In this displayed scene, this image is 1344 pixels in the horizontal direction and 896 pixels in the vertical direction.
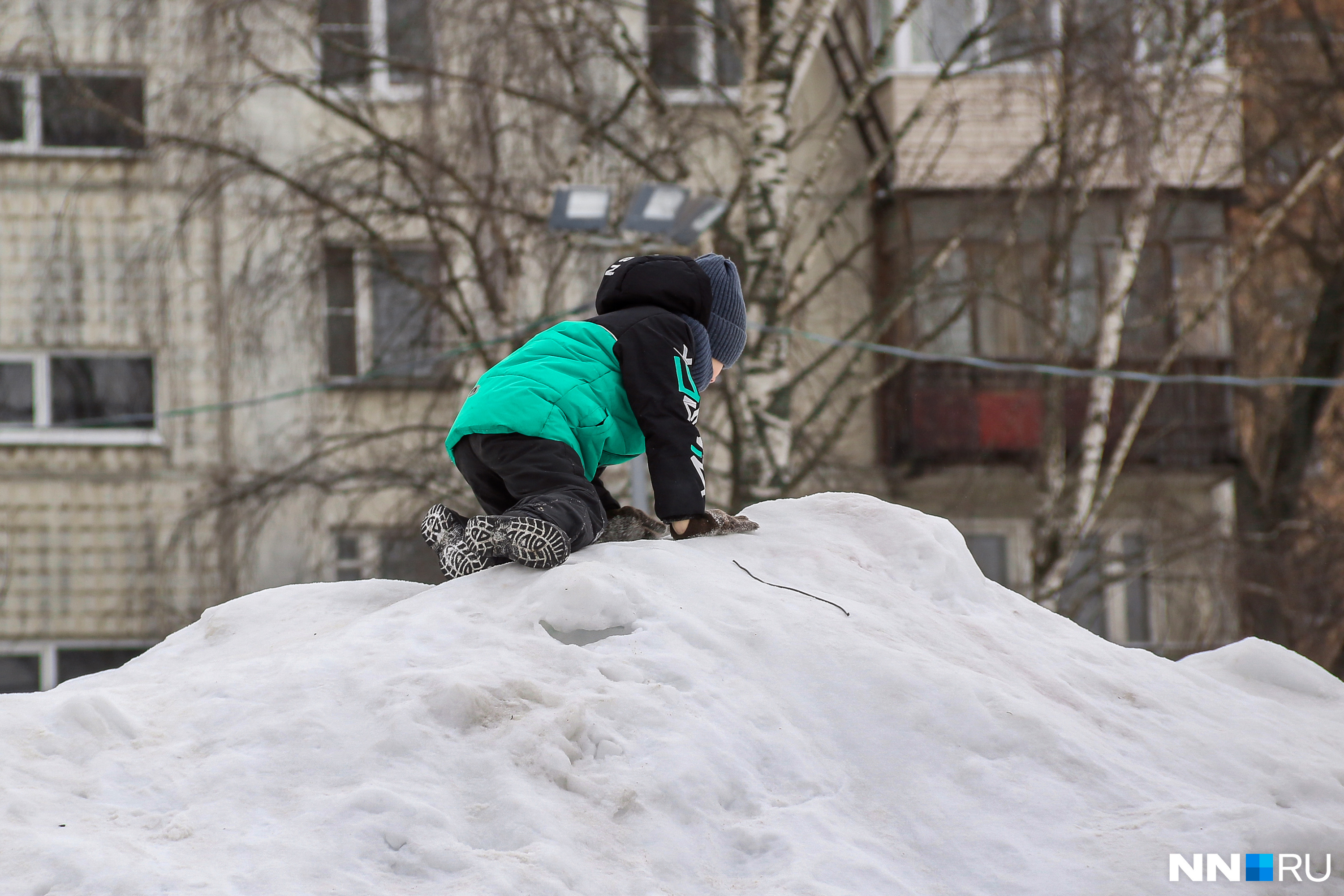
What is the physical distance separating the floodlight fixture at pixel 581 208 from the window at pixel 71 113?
3507 mm

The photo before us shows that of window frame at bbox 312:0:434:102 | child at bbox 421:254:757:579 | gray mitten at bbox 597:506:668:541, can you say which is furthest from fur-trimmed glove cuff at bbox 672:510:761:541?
window frame at bbox 312:0:434:102

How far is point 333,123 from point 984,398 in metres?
7.43

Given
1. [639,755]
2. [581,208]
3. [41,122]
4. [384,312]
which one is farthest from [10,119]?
[639,755]

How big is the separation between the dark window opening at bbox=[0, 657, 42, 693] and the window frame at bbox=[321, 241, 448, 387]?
14.6 ft

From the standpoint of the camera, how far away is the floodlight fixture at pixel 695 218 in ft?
25.9

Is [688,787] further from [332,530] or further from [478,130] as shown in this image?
[332,530]

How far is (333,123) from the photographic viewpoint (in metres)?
13.2

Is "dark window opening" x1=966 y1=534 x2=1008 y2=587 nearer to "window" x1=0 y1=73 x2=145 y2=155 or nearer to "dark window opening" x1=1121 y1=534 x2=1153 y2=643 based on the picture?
"dark window opening" x1=1121 y1=534 x2=1153 y2=643

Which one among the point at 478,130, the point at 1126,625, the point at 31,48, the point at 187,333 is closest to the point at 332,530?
the point at 478,130

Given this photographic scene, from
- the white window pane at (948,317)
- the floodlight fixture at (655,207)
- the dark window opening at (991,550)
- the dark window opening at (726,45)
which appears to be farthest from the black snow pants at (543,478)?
the dark window opening at (991,550)

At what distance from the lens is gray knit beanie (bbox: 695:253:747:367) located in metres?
3.80

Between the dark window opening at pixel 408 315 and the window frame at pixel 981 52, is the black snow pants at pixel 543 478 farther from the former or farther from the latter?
the window frame at pixel 981 52

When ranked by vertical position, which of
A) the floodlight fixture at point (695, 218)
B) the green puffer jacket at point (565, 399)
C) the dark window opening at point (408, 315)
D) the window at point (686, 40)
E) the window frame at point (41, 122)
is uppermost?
the window at point (686, 40)

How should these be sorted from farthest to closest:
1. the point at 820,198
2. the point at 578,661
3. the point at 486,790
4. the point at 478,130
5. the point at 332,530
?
the point at 820,198 → the point at 332,530 → the point at 478,130 → the point at 578,661 → the point at 486,790
